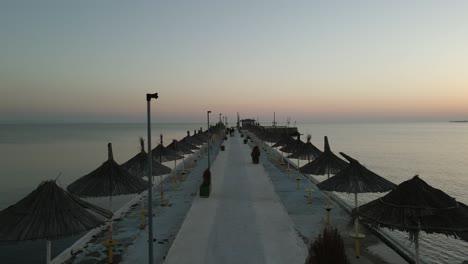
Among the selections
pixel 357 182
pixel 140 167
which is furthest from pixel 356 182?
pixel 140 167

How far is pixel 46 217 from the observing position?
10336 mm

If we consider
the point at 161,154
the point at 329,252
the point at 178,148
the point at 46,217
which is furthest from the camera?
the point at 178,148

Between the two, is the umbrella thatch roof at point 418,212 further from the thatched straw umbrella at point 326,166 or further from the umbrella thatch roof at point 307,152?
the umbrella thatch roof at point 307,152

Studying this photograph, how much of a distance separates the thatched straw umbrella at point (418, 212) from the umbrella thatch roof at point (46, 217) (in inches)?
323

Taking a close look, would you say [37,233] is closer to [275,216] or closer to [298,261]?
[298,261]

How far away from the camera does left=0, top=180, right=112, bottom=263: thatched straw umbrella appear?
987 centimetres

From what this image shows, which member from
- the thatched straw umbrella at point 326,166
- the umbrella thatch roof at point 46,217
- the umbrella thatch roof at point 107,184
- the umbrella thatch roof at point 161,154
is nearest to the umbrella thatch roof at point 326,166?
the thatched straw umbrella at point 326,166

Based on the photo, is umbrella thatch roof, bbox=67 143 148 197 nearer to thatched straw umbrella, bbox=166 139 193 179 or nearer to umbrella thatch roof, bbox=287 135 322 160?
umbrella thatch roof, bbox=287 135 322 160

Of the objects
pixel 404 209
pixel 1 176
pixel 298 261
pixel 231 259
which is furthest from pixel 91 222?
pixel 1 176

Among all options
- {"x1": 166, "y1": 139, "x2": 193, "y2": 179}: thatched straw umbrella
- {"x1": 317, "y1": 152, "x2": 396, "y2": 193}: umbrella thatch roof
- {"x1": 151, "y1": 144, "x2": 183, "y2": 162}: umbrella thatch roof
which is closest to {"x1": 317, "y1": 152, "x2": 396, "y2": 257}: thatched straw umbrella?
{"x1": 317, "y1": 152, "x2": 396, "y2": 193}: umbrella thatch roof

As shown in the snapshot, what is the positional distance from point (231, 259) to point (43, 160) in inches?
2587

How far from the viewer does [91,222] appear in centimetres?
1084

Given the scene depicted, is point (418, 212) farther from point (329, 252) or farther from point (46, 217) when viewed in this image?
point (46, 217)

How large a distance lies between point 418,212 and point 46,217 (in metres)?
10.1
